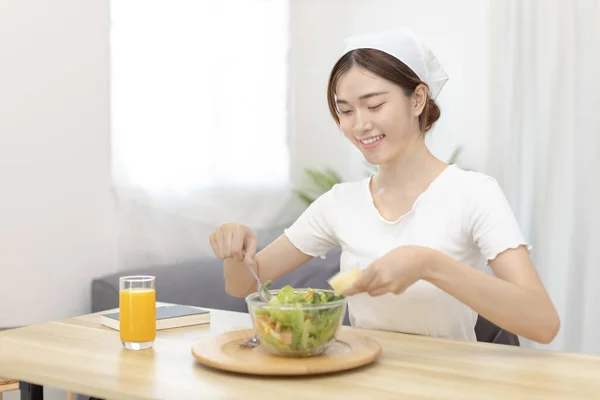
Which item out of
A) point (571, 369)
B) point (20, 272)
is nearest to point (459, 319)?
point (571, 369)

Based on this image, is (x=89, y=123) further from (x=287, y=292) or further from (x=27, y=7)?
(x=287, y=292)

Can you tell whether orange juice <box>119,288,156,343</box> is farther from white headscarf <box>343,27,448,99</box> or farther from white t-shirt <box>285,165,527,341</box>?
white headscarf <box>343,27,448,99</box>

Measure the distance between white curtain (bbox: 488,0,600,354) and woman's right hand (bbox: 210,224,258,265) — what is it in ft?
6.75

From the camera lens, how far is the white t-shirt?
1825 millimetres

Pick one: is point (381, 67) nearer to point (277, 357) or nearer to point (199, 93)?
point (277, 357)

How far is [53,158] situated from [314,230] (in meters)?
1.21

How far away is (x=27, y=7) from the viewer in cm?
273

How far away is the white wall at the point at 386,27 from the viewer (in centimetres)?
391

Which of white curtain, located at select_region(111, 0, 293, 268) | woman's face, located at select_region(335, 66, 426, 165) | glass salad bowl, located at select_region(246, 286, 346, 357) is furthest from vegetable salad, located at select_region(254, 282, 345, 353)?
white curtain, located at select_region(111, 0, 293, 268)

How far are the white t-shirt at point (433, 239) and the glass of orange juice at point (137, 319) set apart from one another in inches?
21.3

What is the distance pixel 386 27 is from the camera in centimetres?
424

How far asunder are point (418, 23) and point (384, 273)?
2916 millimetres

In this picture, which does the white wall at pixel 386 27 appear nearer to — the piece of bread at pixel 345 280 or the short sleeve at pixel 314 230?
the short sleeve at pixel 314 230

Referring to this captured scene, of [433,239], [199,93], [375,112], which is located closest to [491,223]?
[433,239]
